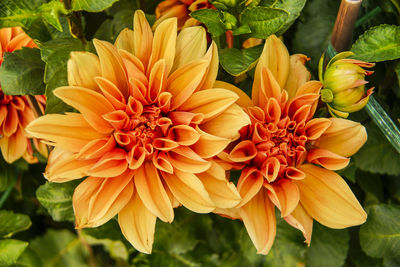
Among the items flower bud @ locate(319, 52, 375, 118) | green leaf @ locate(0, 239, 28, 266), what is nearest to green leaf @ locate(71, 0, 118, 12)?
flower bud @ locate(319, 52, 375, 118)

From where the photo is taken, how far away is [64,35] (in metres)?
0.72

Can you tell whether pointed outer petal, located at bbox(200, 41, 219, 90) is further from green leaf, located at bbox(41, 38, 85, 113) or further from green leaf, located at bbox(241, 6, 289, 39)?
green leaf, located at bbox(41, 38, 85, 113)

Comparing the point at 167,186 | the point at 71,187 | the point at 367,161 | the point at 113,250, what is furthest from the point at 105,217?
the point at 367,161

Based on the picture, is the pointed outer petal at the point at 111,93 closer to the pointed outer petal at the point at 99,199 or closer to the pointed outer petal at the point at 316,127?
the pointed outer petal at the point at 99,199

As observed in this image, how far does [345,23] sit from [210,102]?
0.22 meters

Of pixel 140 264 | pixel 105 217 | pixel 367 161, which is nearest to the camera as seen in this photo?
pixel 105 217

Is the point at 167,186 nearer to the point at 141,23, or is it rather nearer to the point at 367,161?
the point at 141,23

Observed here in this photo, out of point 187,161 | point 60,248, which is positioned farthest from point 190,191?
point 60,248

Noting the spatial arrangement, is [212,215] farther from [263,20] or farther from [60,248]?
[263,20]

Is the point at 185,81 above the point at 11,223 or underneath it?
above

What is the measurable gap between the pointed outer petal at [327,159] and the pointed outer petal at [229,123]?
115mm

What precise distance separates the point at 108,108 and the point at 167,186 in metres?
0.14

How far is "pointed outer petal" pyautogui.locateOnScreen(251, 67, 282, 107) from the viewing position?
0.59 m

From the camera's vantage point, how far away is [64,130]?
0.55 m
